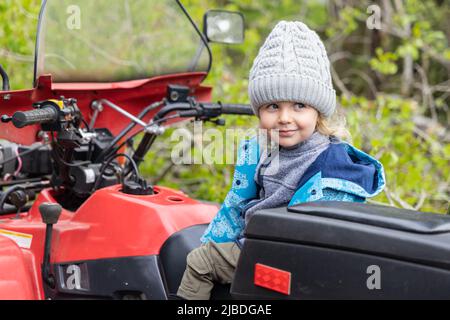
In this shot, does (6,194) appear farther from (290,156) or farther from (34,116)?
(290,156)

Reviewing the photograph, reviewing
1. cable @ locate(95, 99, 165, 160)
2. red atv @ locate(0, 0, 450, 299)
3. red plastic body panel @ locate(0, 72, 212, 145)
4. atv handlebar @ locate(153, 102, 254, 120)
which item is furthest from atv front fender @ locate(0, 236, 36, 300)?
atv handlebar @ locate(153, 102, 254, 120)

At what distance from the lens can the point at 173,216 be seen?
8.99 feet

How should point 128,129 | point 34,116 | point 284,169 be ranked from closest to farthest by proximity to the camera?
point 284,169
point 34,116
point 128,129

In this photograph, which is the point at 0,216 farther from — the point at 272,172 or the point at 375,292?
the point at 375,292

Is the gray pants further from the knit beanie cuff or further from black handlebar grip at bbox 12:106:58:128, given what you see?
black handlebar grip at bbox 12:106:58:128

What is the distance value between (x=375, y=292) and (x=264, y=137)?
930 millimetres

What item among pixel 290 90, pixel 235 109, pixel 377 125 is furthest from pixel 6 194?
pixel 377 125

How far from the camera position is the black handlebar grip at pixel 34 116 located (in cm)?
258

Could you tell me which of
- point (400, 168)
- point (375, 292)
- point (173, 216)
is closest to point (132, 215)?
point (173, 216)

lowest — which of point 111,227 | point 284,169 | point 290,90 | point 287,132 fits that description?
point 111,227

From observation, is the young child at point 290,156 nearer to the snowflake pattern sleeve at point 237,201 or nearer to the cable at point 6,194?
the snowflake pattern sleeve at point 237,201

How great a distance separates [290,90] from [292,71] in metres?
0.06

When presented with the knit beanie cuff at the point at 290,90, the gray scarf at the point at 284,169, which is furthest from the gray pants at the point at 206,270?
the knit beanie cuff at the point at 290,90

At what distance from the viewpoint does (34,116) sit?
8.61ft
